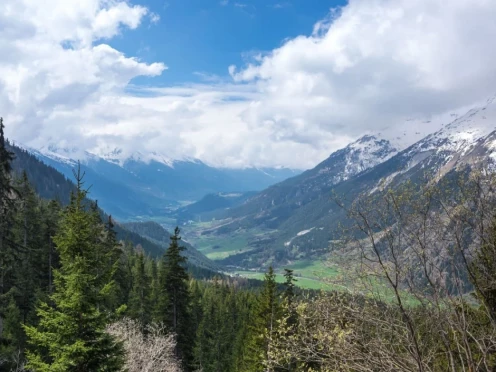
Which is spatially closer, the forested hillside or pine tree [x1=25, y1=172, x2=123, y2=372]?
the forested hillside

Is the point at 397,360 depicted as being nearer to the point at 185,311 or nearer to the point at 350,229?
the point at 350,229

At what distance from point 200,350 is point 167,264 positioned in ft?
77.0

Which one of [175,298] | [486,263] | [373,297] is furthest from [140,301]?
[486,263]

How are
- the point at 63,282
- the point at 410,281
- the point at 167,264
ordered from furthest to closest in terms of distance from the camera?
1. the point at 167,264
2. the point at 63,282
3. the point at 410,281

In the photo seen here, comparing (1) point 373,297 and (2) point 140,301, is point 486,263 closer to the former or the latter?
(1) point 373,297

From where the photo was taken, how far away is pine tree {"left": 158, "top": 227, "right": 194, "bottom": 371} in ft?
131

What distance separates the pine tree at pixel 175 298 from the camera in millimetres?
39969

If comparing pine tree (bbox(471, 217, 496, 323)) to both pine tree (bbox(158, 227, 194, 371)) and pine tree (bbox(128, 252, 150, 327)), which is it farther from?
pine tree (bbox(128, 252, 150, 327))

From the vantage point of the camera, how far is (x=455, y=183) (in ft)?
38.6

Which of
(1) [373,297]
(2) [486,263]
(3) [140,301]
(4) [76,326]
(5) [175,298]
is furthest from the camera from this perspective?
(3) [140,301]

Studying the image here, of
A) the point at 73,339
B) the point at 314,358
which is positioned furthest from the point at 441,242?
the point at 73,339

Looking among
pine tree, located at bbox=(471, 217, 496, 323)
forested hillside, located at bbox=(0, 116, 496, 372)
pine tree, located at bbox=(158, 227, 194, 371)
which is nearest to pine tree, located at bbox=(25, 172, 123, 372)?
forested hillside, located at bbox=(0, 116, 496, 372)

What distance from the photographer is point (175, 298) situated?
4072 cm

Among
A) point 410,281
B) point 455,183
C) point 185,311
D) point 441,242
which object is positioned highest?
point 455,183
